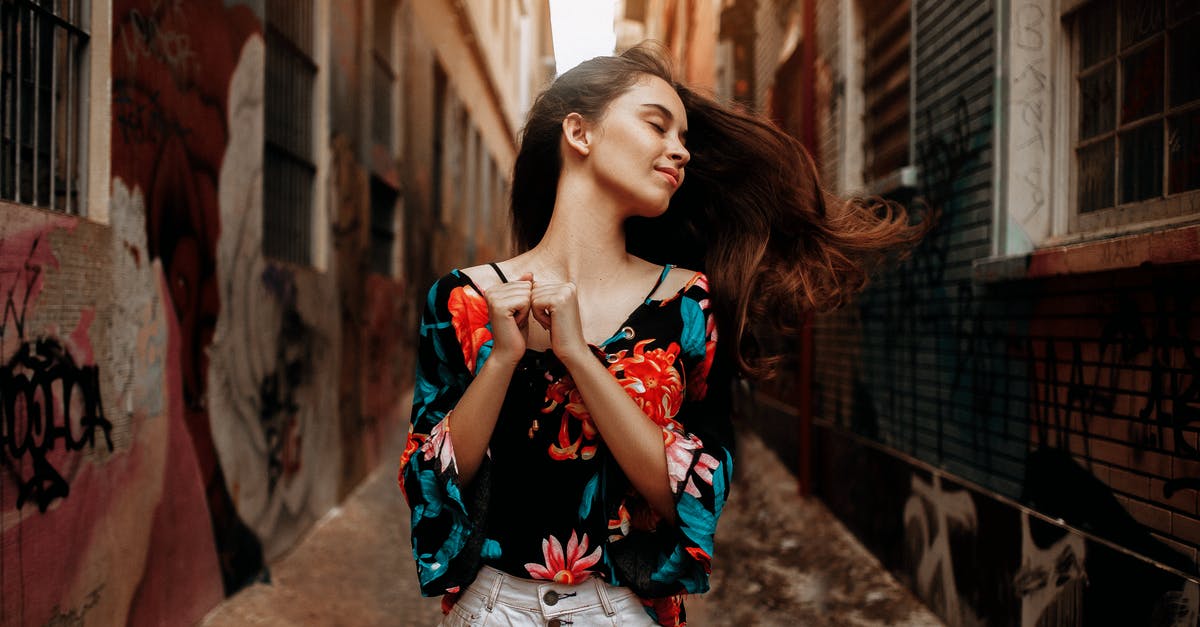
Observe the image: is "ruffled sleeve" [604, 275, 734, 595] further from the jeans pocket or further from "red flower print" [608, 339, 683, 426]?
the jeans pocket

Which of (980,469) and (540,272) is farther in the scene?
(980,469)

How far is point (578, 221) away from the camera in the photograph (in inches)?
81.9

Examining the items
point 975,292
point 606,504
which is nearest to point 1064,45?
point 975,292

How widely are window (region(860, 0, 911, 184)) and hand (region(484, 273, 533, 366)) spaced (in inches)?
167

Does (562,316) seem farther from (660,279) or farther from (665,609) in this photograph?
(665,609)

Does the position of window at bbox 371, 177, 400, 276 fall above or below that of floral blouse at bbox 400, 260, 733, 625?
above

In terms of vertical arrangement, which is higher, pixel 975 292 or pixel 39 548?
pixel 975 292

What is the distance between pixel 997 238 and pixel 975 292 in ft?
1.13

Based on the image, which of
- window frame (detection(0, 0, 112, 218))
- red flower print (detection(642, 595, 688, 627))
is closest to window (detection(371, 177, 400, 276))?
window frame (detection(0, 0, 112, 218))

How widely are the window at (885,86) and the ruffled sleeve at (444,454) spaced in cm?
418

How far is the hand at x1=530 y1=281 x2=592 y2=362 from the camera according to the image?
5.79 ft

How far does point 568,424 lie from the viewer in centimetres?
189

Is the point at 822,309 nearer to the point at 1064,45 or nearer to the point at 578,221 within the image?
the point at 578,221


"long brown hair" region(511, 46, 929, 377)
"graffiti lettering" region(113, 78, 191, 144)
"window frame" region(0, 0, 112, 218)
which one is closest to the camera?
"long brown hair" region(511, 46, 929, 377)
